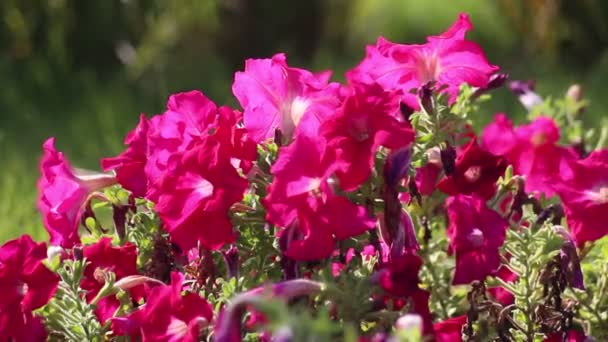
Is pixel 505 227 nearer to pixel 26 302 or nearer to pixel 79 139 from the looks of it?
pixel 26 302

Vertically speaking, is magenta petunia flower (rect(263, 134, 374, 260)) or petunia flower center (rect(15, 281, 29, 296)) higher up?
magenta petunia flower (rect(263, 134, 374, 260))

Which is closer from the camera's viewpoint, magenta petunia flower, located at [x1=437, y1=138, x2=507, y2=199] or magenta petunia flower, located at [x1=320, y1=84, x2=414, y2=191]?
magenta petunia flower, located at [x1=320, y1=84, x2=414, y2=191]

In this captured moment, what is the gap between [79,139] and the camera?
4273 mm

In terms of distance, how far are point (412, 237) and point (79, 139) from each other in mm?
3061

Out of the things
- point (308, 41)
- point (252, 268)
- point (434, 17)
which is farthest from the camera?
point (434, 17)

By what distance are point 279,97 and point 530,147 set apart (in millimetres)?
679

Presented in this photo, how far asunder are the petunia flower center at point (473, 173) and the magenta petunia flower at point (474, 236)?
48 millimetres

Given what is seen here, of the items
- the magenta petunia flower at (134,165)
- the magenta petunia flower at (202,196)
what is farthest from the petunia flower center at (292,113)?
the magenta petunia flower at (134,165)

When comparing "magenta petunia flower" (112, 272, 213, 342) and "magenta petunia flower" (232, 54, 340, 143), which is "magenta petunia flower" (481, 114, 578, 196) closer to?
"magenta petunia flower" (232, 54, 340, 143)

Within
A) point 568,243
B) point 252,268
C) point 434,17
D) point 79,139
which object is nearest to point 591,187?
point 568,243

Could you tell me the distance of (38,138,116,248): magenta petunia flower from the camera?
147cm

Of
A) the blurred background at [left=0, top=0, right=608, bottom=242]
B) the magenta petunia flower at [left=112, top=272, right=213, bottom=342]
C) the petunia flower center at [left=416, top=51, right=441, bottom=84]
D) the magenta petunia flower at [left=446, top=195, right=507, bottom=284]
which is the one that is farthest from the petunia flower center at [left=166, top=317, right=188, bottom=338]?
the blurred background at [left=0, top=0, right=608, bottom=242]

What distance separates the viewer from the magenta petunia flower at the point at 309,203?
4.06ft

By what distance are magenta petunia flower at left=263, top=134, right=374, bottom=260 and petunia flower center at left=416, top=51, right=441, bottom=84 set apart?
0.26 m
